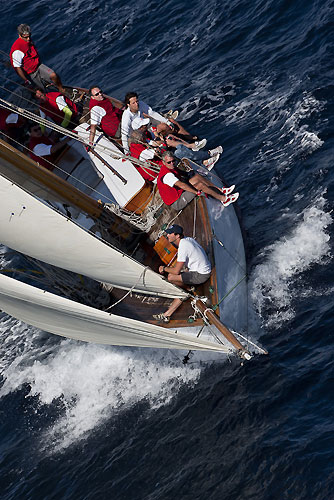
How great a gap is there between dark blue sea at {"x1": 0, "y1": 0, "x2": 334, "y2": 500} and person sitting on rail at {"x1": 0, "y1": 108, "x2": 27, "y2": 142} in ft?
16.8

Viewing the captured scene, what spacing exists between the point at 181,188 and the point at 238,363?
3765 mm

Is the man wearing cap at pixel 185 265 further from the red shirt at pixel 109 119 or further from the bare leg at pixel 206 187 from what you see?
the red shirt at pixel 109 119

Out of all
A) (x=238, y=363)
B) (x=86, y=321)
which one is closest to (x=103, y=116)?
(x=86, y=321)

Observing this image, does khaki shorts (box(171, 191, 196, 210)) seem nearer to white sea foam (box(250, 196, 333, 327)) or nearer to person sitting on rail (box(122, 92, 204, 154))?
white sea foam (box(250, 196, 333, 327))

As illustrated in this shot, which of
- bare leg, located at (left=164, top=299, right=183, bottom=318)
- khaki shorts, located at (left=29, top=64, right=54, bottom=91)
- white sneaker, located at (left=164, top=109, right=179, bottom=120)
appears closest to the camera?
bare leg, located at (left=164, top=299, right=183, bottom=318)

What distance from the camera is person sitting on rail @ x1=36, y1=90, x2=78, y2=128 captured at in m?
19.8

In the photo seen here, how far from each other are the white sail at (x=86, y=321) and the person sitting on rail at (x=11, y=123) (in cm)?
587

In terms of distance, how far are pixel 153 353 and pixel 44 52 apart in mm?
17340

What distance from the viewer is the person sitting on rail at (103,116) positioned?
1866cm

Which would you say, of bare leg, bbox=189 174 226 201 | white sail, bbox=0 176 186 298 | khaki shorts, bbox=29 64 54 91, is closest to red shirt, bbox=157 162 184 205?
bare leg, bbox=189 174 226 201

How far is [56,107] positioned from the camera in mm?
19875

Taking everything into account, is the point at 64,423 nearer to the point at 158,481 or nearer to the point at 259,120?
the point at 158,481

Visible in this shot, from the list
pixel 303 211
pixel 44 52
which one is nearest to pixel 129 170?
pixel 303 211

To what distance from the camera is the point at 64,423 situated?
17.1 meters
